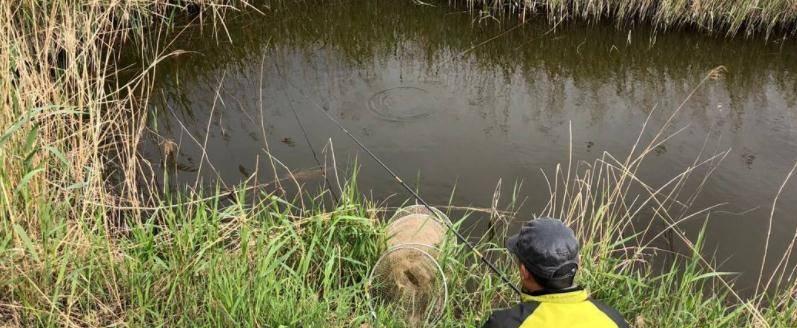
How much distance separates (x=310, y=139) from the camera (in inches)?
195

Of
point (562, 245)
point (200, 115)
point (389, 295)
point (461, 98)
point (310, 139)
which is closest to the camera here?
point (562, 245)

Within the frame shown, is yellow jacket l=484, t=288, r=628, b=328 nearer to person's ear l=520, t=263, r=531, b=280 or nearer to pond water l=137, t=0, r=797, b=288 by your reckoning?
person's ear l=520, t=263, r=531, b=280

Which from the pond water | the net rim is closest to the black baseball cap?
the net rim

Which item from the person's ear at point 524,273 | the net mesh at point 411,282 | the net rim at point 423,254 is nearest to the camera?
the person's ear at point 524,273

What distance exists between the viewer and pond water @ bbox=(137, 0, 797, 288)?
444cm

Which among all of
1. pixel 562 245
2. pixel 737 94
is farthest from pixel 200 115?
pixel 737 94

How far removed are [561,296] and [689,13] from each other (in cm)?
592

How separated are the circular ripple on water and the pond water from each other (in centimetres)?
2

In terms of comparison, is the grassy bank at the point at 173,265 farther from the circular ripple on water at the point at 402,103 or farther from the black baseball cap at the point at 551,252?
the circular ripple on water at the point at 402,103

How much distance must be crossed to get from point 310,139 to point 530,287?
3397 mm

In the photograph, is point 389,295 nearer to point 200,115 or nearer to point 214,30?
point 200,115

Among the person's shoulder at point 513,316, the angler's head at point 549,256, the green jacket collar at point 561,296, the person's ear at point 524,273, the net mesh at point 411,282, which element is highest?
the angler's head at point 549,256

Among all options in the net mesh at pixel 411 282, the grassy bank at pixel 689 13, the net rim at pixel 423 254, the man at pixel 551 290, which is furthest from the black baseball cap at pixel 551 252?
the grassy bank at pixel 689 13

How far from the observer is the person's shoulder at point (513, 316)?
5.50 ft
